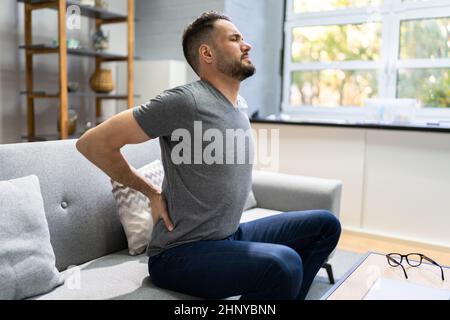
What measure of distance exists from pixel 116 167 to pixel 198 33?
20.0 inches

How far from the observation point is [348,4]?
3.60m

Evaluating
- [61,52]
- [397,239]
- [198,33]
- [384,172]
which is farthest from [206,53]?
[397,239]

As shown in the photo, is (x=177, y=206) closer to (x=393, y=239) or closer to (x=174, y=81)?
(x=393, y=239)

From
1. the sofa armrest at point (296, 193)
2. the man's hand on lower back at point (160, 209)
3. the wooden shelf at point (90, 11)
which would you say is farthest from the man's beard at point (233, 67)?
the wooden shelf at point (90, 11)

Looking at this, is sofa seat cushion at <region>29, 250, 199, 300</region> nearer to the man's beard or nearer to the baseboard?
the man's beard

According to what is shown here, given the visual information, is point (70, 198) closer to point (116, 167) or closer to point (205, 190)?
point (116, 167)

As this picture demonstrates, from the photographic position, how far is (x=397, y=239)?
290 centimetres

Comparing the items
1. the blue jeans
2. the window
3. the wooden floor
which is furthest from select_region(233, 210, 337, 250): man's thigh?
the window

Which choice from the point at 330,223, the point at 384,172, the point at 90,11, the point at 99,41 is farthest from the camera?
the point at 99,41

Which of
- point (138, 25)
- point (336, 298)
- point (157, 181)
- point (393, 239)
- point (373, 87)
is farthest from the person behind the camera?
point (138, 25)

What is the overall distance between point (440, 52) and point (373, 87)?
20.9 inches

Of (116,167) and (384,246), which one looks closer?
(116,167)

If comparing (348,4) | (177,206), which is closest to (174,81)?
(348,4)

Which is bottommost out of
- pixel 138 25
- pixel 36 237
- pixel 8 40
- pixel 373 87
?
pixel 36 237
